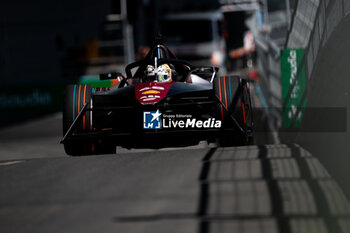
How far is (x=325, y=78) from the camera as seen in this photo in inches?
419

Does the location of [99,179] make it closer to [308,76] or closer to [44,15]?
[308,76]

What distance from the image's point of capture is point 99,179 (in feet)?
21.6

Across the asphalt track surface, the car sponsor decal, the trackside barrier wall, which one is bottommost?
the asphalt track surface

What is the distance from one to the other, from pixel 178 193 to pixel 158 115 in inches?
A: 79.0

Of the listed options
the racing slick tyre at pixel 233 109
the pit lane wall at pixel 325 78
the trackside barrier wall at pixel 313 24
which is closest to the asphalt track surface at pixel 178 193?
the racing slick tyre at pixel 233 109

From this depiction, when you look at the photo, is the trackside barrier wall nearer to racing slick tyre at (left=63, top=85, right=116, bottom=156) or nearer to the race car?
the race car

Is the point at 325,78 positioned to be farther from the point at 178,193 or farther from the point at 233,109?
the point at 178,193

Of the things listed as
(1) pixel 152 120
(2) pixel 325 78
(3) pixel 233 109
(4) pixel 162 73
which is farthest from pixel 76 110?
(2) pixel 325 78

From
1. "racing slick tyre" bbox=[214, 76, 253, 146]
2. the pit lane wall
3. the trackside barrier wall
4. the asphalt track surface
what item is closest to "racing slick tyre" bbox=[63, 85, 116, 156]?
the asphalt track surface

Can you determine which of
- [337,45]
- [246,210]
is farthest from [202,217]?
[337,45]

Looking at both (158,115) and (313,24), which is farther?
(313,24)

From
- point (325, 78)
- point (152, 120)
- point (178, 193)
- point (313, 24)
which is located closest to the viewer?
point (178, 193)

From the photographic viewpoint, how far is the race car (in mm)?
7613

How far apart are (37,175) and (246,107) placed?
Result: 95.7 inches
